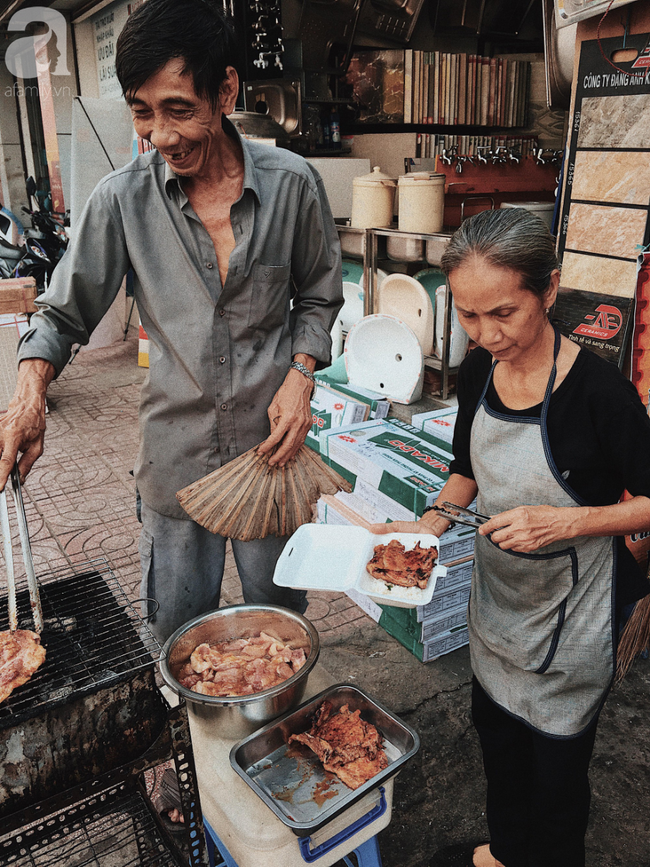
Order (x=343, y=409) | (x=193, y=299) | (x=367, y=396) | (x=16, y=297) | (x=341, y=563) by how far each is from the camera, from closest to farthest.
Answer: (x=193, y=299)
(x=341, y=563)
(x=343, y=409)
(x=367, y=396)
(x=16, y=297)

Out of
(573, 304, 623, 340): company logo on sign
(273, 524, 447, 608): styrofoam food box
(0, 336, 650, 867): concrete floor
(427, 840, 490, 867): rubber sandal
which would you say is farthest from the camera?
(573, 304, 623, 340): company logo on sign

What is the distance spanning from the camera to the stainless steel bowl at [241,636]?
1.92 meters

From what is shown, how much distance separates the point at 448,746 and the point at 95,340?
7.97 metres

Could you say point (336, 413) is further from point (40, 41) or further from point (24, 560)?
point (40, 41)

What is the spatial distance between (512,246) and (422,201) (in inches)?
127

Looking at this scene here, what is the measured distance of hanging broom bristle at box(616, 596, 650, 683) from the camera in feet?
10.2

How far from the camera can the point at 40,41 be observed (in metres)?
10.3

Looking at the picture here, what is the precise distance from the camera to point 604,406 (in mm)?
1698

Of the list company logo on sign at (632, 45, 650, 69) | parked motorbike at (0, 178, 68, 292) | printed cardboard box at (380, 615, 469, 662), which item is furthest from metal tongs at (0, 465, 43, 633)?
parked motorbike at (0, 178, 68, 292)

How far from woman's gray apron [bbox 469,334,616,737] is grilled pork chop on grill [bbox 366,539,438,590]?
246 mm

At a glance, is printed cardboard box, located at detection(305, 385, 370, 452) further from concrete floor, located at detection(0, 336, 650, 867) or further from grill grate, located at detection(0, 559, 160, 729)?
grill grate, located at detection(0, 559, 160, 729)

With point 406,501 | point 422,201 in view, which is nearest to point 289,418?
point 406,501

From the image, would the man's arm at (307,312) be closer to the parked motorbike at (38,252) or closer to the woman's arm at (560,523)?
the woman's arm at (560,523)

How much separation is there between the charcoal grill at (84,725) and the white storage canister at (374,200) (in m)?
3.74
